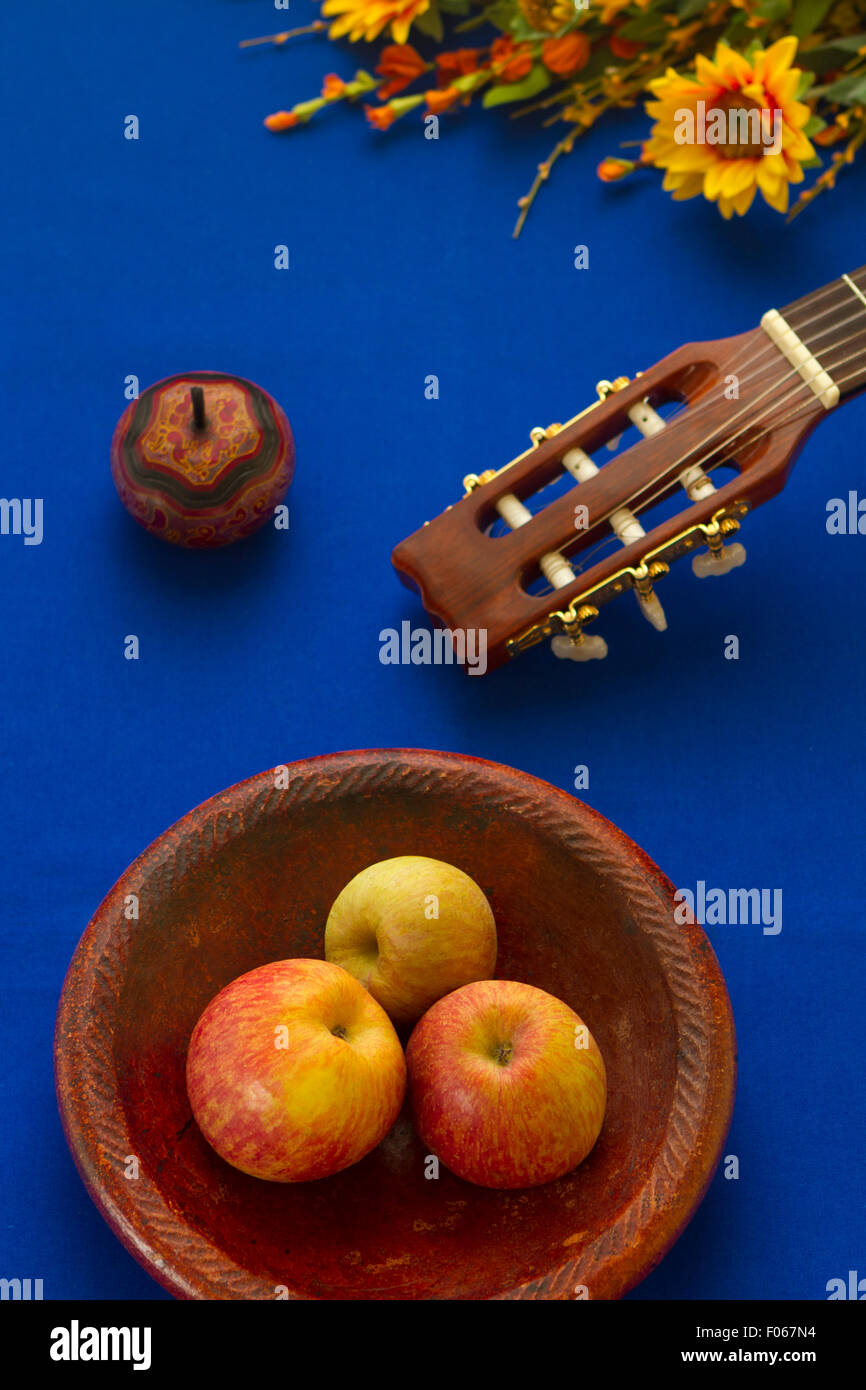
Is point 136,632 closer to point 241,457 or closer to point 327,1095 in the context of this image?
point 241,457

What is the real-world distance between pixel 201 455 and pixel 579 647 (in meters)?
0.29

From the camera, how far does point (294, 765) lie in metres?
0.80

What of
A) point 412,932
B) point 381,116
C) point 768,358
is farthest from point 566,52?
point 412,932

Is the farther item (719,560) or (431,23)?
(431,23)

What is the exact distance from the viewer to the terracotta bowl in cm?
70

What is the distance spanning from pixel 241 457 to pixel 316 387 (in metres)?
0.17

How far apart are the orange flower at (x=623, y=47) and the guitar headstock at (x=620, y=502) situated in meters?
0.36

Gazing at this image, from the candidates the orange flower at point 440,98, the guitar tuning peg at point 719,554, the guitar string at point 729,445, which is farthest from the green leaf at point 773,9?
the guitar tuning peg at point 719,554

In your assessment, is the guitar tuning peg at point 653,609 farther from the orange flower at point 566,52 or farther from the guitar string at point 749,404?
the orange flower at point 566,52

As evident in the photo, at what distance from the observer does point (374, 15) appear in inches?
45.3


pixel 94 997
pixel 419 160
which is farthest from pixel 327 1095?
pixel 419 160

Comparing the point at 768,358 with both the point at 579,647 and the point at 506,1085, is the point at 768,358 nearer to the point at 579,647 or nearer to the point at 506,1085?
the point at 579,647

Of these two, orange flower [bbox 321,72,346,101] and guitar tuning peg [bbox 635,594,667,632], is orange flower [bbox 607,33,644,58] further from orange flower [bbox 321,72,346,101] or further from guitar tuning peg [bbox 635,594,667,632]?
guitar tuning peg [bbox 635,594,667,632]

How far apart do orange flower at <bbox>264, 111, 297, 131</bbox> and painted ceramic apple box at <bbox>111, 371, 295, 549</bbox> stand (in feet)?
1.08
